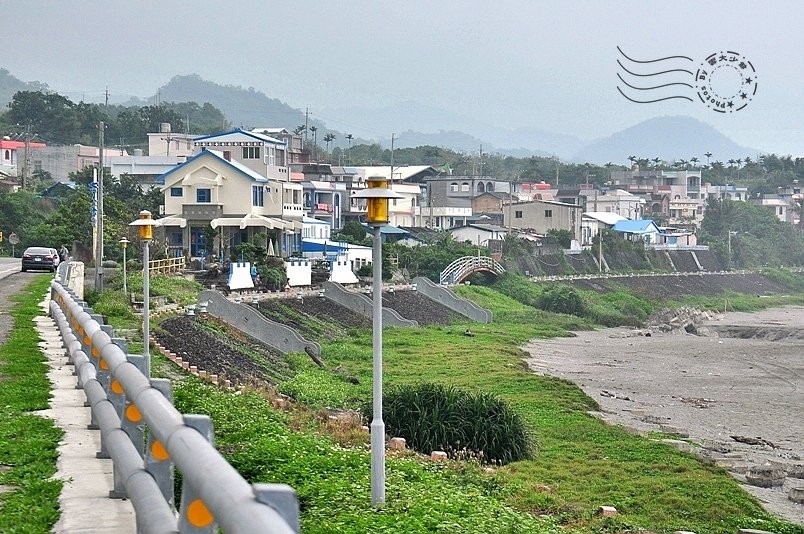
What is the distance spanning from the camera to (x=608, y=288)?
3561 inches

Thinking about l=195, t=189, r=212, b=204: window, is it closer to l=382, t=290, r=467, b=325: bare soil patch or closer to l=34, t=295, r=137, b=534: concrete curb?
l=382, t=290, r=467, b=325: bare soil patch

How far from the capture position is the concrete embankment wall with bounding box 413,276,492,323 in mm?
66312

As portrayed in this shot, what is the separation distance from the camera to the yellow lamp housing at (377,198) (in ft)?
38.0

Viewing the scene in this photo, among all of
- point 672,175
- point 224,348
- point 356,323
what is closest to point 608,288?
point 356,323

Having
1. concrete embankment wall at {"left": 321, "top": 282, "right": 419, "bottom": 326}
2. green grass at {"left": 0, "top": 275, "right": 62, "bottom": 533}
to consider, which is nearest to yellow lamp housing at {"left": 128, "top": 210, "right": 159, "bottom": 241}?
green grass at {"left": 0, "top": 275, "right": 62, "bottom": 533}

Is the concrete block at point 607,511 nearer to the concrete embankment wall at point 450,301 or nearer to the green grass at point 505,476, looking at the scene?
the green grass at point 505,476

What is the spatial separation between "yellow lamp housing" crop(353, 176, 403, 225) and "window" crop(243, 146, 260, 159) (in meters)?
55.3

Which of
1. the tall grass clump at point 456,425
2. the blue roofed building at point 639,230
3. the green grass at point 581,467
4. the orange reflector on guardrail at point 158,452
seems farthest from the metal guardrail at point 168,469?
the blue roofed building at point 639,230

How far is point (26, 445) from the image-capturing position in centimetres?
1020

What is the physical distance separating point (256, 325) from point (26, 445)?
105 ft

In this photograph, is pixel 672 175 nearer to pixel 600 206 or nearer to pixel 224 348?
pixel 600 206

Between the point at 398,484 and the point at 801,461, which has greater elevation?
the point at 398,484

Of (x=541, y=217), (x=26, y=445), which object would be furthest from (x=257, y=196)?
(x=26, y=445)

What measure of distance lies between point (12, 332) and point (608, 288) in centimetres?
7259
